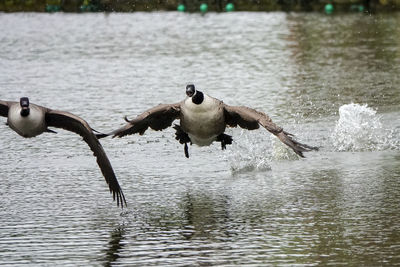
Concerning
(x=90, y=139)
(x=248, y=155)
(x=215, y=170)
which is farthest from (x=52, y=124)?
(x=248, y=155)

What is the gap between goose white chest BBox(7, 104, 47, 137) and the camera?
1241 centimetres

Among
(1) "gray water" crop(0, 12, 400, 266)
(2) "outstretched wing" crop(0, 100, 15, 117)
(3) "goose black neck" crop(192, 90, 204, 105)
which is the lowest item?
(1) "gray water" crop(0, 12, 400, 266)

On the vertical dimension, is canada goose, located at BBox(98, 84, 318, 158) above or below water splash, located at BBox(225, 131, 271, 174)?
above

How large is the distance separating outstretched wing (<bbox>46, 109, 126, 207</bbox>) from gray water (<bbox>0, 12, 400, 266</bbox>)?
315 mm

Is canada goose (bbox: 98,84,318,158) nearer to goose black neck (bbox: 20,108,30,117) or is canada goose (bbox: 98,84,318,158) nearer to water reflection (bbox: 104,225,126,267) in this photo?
goose black neck (bbox: 20,108,30,117)

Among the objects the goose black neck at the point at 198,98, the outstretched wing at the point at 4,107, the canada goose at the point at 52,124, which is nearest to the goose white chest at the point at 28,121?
the canada goose at the point at 52,124

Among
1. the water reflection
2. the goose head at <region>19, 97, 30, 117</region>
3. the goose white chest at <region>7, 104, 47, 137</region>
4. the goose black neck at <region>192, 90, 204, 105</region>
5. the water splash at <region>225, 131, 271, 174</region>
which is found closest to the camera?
the water reflection

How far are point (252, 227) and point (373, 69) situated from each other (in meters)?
15.4

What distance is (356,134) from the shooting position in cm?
1611

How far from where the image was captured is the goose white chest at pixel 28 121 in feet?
40.7

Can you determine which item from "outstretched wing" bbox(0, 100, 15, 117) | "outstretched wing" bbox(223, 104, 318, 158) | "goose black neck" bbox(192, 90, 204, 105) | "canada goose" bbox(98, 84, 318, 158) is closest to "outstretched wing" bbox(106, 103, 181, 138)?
"canada goose" bbox(98, 84, 318, 158)

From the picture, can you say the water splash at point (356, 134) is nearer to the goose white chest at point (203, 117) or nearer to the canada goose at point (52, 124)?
the goose white chest at point (203, 117)

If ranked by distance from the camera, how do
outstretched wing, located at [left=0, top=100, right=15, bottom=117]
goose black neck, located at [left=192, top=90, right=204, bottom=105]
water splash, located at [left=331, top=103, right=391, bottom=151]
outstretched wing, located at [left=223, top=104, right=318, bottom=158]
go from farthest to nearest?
1. water splash, located at [left=331, top=103, right=391, bottom=151]
2. outstretched wing, located at [left=0, top=100, right=15, bottom=117]
3. goose black neck, located at [left=192, top=90, right=204, bottom=105]
4. outstretched wing, located at [left=223, top=104, right=318, bottom=158]

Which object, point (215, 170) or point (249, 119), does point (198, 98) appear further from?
point (215, 170)
